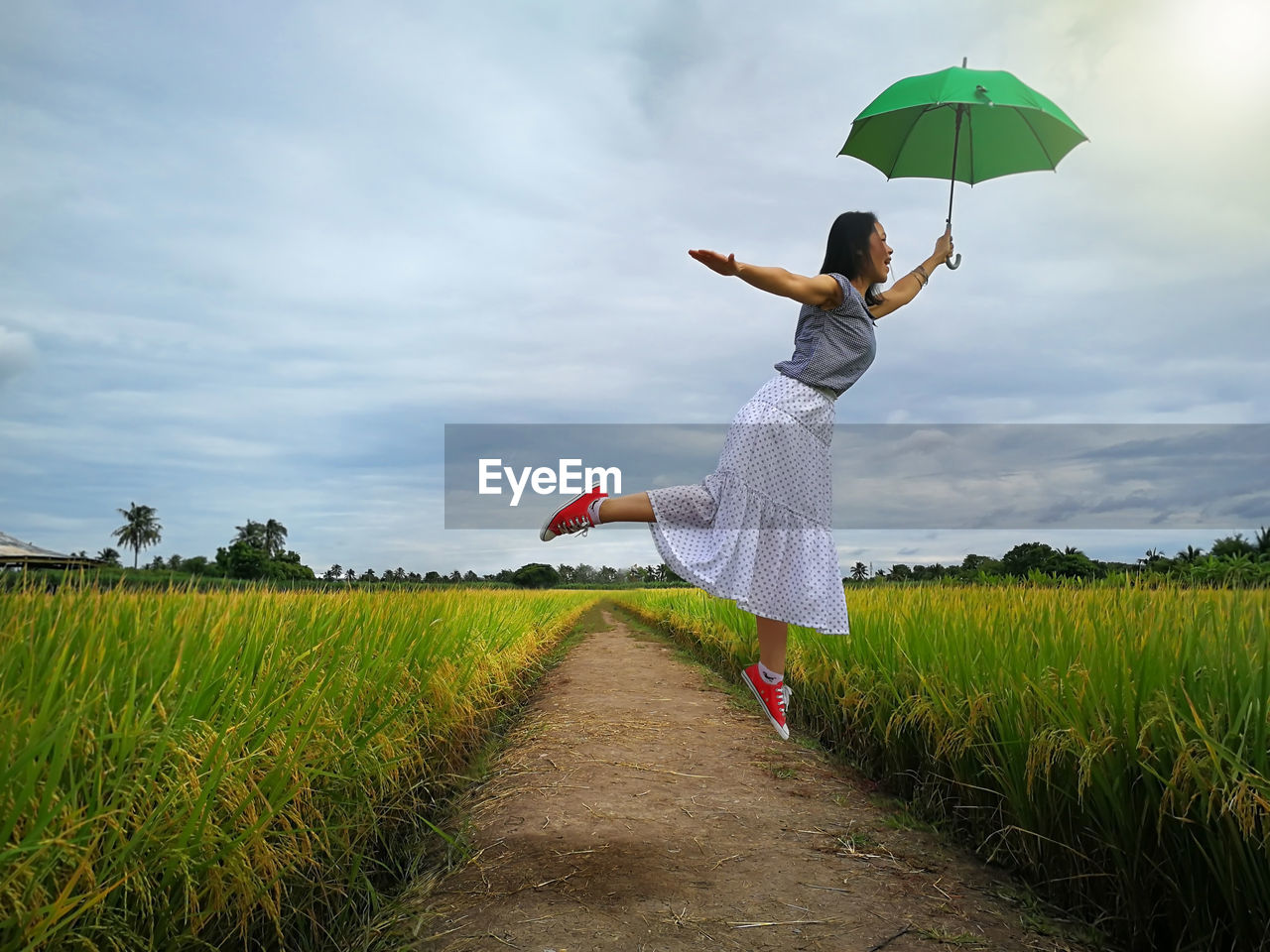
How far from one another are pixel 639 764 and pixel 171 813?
2.74 meters

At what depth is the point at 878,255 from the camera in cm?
358

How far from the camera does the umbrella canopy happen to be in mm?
4035

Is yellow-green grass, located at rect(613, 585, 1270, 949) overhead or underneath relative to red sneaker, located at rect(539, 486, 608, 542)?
underneath

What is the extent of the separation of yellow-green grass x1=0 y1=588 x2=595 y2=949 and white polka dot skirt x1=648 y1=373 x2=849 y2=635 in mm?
1457

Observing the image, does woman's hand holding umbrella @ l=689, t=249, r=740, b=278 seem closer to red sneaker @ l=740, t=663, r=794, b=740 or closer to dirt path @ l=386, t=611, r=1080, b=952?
red sneaker @ l=740, t=663, r=794, b=740

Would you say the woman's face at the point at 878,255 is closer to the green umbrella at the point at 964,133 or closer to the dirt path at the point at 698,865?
the green umbrella at the point at 964,133

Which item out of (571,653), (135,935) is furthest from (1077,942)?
(571,653)

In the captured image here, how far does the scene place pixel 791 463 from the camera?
3350 millimetres

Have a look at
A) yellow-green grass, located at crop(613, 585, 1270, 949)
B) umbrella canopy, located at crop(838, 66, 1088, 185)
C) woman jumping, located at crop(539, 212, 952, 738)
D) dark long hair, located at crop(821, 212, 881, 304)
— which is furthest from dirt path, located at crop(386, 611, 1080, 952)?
umbrella canopy, located at crop(838, 66, 1088, 185)

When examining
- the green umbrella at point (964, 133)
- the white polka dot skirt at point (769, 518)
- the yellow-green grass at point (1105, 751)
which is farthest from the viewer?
the green umbrella at point (964, 133)

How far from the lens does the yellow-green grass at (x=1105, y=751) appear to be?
7.57ft

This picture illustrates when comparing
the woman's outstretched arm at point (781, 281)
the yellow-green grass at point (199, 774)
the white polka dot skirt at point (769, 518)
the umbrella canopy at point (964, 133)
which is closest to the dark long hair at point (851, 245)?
the woman's outstretched arm at point (781, 281)

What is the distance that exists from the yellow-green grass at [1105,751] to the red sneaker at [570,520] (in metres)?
1.79

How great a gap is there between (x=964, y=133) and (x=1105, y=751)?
337 centimetres
